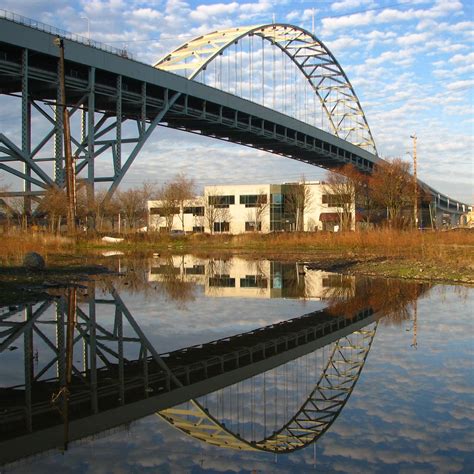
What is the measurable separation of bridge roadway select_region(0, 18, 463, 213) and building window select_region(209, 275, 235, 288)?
15274 mm

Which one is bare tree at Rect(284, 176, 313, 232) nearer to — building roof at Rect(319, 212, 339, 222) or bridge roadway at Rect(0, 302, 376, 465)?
building roof at Rect(319, 212, 339, 222)

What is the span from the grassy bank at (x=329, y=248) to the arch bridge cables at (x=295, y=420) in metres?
11.2

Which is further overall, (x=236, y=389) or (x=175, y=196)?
(x=175, y=196)

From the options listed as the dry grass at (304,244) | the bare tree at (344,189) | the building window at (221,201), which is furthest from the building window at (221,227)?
the dry grass at (304,244)

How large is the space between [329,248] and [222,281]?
21.1 meters

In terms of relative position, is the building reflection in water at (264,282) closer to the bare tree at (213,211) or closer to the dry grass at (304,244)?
the dry grass at (304,244)

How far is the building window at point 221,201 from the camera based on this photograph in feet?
244

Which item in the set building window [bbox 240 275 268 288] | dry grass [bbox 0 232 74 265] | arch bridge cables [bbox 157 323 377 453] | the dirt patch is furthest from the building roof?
arch bridge cables [bbox 157 323 377 453]

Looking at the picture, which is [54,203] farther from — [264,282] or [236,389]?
[236,389]

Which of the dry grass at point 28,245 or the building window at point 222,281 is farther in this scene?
the dry grass at point 28,245

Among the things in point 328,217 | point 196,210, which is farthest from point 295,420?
point 196,210

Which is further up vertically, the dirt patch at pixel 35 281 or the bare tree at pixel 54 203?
the bare tree at pixel 54 203

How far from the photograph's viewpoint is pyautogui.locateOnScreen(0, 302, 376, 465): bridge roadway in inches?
181

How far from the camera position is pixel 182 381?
6.07 m
